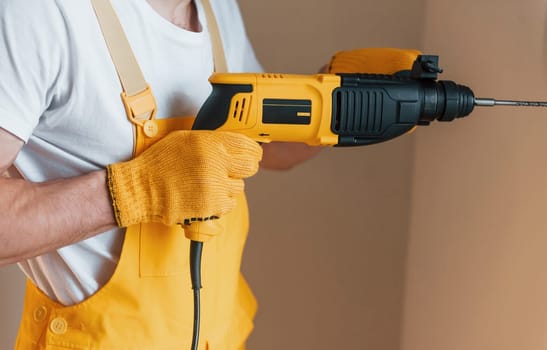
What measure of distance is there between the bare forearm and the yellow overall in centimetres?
8

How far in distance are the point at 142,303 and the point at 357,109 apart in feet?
1.30

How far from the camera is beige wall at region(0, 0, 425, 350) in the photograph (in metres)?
1.28

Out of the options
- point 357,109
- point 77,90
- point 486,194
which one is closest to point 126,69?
point 77,90

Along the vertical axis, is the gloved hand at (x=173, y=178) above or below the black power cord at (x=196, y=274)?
above

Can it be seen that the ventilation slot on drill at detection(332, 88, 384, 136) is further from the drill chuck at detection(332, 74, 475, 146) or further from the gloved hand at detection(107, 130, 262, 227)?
the gloved hand at detection(107, 130, 262, 227)

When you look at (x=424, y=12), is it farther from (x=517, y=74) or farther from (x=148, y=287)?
(x=148, y=287)

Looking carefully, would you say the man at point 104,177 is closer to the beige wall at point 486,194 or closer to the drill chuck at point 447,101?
the drill chuck at point 447,101

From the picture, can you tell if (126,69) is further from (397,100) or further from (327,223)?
(327,223)

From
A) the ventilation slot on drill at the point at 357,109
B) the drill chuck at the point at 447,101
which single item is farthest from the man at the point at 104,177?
the drill chuck at the point at 447,101

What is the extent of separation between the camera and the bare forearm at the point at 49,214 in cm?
72

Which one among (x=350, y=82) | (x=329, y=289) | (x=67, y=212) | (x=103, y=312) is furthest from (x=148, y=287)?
(x=329, y=289)

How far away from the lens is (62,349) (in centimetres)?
86

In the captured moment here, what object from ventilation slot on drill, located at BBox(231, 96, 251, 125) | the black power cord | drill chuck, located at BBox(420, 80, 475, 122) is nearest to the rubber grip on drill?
the black power cord

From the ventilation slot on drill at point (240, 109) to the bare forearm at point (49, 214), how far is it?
0.60 feet
